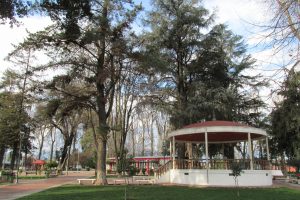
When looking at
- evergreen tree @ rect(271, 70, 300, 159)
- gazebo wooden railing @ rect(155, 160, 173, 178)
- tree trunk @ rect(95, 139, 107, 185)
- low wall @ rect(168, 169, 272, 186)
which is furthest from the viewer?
evergreen tree @ rect(271, 70, 300, 159)

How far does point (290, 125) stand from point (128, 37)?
2010cm

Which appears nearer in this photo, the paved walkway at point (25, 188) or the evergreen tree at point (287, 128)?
the paved walkway at point (25, 188)

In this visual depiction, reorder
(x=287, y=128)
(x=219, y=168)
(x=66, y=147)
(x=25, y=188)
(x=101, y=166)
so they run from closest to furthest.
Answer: (x=25, y=188)
(x=219, y=168)
(x=101, y=166)
(x=287, y=128)
(x=66, y=147)

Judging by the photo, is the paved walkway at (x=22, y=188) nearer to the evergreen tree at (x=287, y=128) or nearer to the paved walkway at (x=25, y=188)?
the paved walkway at (x=25, y=188)

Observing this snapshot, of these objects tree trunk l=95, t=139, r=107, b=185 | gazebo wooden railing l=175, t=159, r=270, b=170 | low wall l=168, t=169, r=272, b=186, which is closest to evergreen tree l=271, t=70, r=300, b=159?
gazebo wooden railing l=175, t=159, r=270, b=170

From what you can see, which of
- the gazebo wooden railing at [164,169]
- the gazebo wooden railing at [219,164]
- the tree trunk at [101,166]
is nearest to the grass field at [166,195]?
the gazebo wooden railing at [219,164]

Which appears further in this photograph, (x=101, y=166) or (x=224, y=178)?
(x=101, y=166)

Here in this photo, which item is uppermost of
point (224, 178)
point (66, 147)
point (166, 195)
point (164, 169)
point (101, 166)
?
point (66, 147)

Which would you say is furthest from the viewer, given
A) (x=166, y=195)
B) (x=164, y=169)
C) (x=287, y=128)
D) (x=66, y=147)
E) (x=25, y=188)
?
(x=66, y=147)

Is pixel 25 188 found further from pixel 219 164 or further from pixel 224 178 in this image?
pixel 224 178

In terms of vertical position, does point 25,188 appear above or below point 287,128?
below

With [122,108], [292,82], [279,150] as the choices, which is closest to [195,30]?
[122,108]

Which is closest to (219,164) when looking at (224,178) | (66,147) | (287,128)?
(224,178)

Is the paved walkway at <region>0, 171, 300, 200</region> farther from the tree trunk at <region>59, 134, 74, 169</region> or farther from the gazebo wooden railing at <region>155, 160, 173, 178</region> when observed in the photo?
the tree trunk at <region>59, 134, 74, 169</region>
